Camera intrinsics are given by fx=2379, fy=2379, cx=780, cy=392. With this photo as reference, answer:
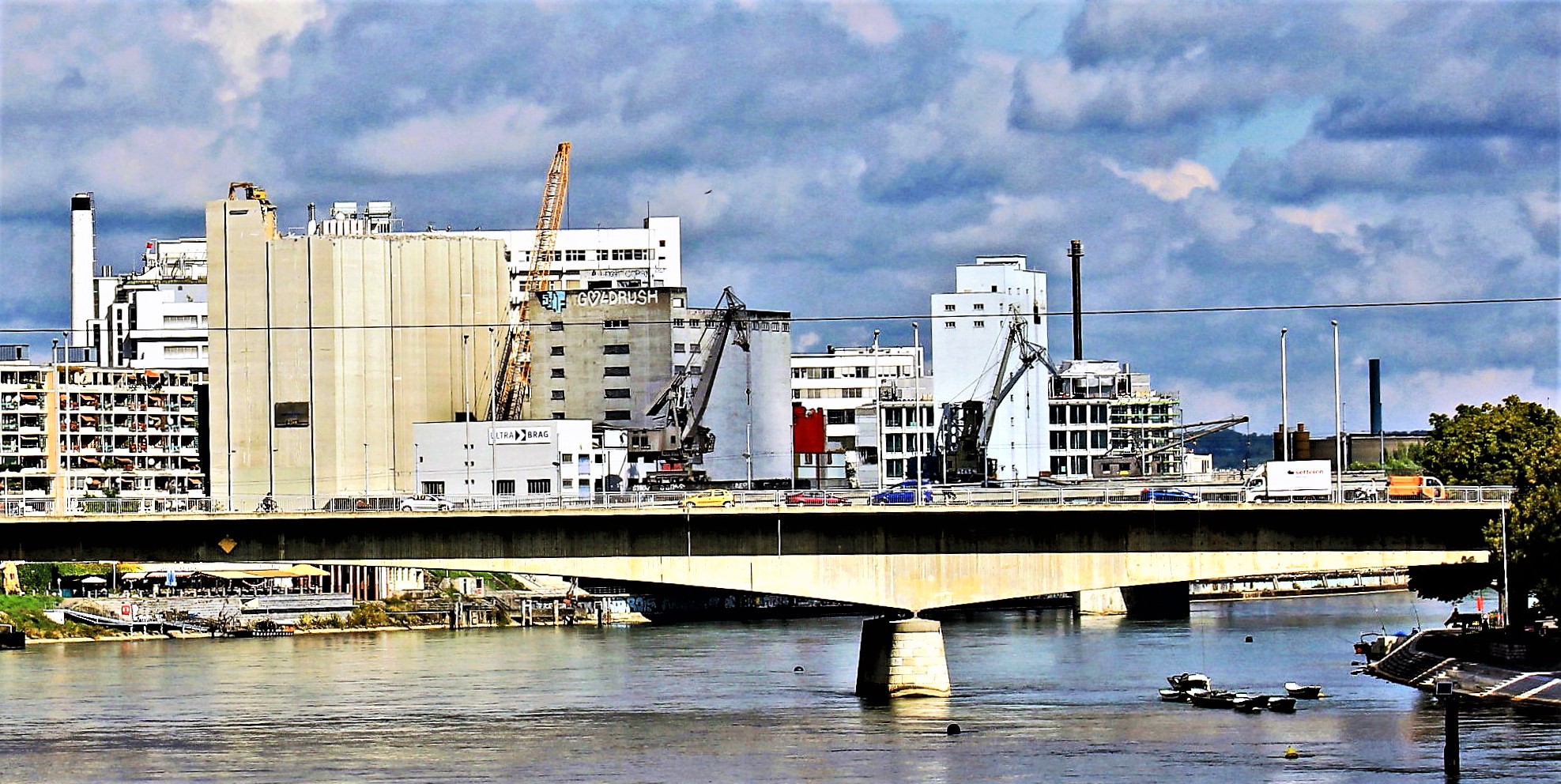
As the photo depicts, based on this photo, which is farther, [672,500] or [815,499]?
[815,499]

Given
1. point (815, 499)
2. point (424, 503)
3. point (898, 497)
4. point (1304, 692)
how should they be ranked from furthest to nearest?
point (1304, 692), point (815, 499), point (898, 497), point (424, 503)

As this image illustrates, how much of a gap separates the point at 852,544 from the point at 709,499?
7.37 m

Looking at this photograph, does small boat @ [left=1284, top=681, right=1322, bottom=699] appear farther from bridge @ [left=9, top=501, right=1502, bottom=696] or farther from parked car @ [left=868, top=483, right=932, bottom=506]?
parked car @ [left=868, top=483, right=932, bottom=506]

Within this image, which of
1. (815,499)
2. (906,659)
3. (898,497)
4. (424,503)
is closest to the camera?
(906,659)

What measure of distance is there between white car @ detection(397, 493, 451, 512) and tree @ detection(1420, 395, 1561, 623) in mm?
49676

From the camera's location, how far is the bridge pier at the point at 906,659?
115 metres

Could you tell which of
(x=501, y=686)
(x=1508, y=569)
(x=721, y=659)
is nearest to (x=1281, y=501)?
(x=1508, y=569)

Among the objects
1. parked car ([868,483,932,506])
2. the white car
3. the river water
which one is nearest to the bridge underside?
the white car

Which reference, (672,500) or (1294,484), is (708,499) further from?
(1294,484)

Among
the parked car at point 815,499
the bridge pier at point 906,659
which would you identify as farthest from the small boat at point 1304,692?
the parked car at point 815,499

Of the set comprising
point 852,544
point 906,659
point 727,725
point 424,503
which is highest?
point 424,503

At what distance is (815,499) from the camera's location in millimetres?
119625

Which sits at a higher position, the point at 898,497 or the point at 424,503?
the point at 424,503

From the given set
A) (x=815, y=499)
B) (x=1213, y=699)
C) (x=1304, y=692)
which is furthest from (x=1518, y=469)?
(x=815, y=499)
